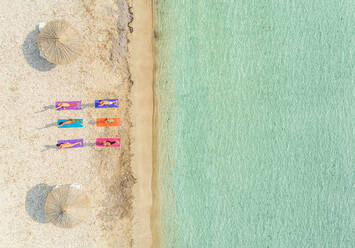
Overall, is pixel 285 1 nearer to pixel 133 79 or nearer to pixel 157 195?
pixel 133 79

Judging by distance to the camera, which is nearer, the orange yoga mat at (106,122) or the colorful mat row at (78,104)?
the colorful mat row at (78,104)

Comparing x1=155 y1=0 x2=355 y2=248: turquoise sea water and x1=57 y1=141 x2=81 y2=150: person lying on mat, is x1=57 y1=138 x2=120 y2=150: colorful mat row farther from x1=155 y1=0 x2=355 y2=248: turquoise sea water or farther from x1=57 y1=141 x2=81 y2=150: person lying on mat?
x1=155 y1=0 x2=355 y2=248: turquoise sea water

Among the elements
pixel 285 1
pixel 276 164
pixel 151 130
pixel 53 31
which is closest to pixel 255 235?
pixel 276 164

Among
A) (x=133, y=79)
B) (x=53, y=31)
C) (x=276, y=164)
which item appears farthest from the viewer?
(x=276, y=164)

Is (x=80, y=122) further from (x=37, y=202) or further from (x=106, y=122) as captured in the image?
(x=37, y=202)

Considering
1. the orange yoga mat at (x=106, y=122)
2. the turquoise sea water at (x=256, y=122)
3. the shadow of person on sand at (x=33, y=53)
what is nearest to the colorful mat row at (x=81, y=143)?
the orange yoga mat at (x=106, y=122)

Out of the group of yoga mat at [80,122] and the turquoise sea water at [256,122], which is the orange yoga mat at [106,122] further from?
the turquoise sea water at [256,122]
